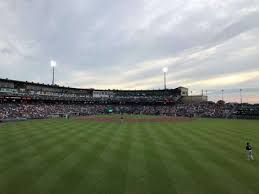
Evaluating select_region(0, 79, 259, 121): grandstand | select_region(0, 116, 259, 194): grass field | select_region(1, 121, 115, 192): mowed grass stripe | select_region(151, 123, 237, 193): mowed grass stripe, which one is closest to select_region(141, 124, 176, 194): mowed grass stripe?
select_region(0, 116, 259, 194): grass field

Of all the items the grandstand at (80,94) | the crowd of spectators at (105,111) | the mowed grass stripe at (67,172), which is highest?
the grandstand at (80,94)

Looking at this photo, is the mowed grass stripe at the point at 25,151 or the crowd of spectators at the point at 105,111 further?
the crowd of spectators at the point at 105,111

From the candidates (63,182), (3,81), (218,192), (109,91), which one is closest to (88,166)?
(63,182)

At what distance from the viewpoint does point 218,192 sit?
10.5 metres

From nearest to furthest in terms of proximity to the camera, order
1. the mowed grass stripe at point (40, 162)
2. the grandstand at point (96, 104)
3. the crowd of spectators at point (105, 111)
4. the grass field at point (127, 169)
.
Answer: the grass field at point (127, 169) → the mowed grass stripe at point (40, 162) → the crowd of spectators at point (105, 111) → the grandstand at point (96, 104)

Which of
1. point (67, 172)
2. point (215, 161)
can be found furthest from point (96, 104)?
point (67, 172)

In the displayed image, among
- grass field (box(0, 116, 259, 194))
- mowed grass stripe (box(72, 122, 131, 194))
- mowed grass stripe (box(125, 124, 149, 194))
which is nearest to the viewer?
mowed grass stripe (box(125, 124, 149, 194))

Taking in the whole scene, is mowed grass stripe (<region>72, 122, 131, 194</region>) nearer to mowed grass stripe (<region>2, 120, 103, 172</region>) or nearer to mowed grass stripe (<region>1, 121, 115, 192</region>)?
mowed grass stripe (<region>1, 121, 115, 192</region>)

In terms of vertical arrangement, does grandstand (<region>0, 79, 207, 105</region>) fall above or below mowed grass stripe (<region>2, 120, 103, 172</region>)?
above

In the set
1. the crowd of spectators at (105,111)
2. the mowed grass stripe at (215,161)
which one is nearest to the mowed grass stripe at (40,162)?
the mowed grass stripe at (215,161)

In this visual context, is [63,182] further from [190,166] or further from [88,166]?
[190,166]

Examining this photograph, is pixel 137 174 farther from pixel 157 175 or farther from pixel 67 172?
pixel 67 172

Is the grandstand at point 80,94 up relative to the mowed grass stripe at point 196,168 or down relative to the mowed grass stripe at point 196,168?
up

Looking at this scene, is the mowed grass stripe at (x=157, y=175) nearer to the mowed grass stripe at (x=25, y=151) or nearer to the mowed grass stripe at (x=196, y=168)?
the mowed grass stripe at (x=196, y=168)
